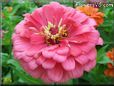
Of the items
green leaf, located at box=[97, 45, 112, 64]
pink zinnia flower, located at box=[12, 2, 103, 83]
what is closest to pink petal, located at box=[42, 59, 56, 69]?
pink zinnia flower, located at box=[12, 2, 103, 83]

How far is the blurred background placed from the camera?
822mm

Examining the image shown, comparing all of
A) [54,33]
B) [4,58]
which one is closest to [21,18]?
[4,58]

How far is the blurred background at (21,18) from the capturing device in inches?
32.4

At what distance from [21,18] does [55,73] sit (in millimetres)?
334

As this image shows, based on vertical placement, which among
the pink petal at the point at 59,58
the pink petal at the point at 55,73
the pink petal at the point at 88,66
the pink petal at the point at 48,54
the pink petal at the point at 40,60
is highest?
the pink petal at the point at 48,54

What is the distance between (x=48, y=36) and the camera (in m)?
0.65

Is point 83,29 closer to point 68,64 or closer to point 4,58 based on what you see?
point 68,64

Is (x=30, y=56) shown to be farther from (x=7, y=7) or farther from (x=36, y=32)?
(x=7, y=7)

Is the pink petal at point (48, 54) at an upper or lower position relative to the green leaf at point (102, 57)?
upper

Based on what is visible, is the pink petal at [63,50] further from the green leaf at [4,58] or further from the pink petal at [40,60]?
the green leaf at [4,58]

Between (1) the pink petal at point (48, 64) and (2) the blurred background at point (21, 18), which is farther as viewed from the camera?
(2) the blurred background at point (21, 18)

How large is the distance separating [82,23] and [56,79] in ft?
0.44

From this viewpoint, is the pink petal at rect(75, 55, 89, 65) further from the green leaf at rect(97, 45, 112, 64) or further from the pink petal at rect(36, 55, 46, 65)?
the green leaf at rect(97, 45, 112, 64)

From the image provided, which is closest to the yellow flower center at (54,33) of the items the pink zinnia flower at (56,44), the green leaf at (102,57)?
the pink zinnia flower at (56,44)
